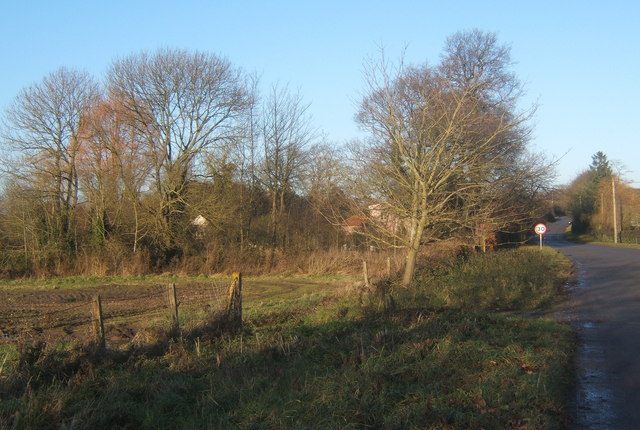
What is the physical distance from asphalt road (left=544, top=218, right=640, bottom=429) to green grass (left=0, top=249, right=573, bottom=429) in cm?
29

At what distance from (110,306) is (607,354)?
14281 mm

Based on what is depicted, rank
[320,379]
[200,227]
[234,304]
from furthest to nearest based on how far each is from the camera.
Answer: [200,227], [234,304], [320,379]

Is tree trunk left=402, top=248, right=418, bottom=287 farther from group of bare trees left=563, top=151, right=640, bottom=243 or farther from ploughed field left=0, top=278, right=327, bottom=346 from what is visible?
group of bare trees left=563, top=151, right=640, bottom=243

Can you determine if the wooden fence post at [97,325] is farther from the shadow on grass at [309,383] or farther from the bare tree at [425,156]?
the bare tree at [425,156]

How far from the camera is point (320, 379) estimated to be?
671 cm

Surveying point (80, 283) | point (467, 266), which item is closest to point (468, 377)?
point (467, 266)

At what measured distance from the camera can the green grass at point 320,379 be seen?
5.48 m

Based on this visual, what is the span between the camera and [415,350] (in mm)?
7887

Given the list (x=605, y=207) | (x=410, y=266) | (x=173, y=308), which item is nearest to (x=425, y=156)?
(x=410, y=266)

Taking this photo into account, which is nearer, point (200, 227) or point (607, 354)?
point (607, 354)

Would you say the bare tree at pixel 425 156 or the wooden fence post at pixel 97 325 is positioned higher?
the bare tree at pixel 425 156

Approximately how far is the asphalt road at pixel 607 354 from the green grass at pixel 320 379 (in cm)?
29

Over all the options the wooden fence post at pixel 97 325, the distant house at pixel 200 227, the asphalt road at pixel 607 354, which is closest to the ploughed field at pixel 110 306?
the wooden fence post at pixel 97 325

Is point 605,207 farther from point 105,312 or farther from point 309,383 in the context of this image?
point 309,383
